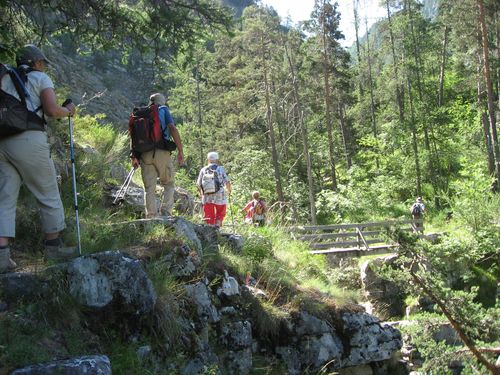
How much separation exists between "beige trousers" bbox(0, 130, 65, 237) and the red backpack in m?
1.85

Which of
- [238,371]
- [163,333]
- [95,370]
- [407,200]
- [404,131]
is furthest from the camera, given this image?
[404,131]

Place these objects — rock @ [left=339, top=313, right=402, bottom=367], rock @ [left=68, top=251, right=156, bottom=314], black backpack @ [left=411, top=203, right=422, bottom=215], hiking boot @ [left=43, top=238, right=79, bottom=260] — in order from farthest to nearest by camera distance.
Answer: black backpack @ [left=411, top=203, right=422, bottom=215], rock @ [left=339, top=313, right=402, bottom=367], hiking boot @ [left=43, top=238, right=79, bottom=260], rock @ [left=68, top=251, right=156, bottom=314]

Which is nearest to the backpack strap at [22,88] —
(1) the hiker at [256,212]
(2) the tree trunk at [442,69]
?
(1) the hiker at [256,212]

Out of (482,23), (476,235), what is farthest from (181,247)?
(482,23)

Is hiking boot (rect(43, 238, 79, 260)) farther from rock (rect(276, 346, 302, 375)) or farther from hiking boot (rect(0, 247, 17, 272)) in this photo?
rock (rect(276, 346, 302, 375))

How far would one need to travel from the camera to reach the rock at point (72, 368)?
110 inches

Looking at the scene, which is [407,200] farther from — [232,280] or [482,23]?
[232,280]

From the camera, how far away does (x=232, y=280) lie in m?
5.30

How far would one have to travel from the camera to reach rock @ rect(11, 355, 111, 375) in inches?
110

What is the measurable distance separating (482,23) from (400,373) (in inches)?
692

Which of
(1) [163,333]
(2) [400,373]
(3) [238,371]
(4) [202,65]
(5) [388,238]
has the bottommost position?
(2) [400,373]

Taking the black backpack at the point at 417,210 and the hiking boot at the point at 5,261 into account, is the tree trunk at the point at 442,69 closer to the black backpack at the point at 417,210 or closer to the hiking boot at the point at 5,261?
the black backpack at the point at 417,210

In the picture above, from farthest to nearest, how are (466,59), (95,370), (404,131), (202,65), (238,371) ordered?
(202,65), (404,131), (466,59), (238,371), (95,370)

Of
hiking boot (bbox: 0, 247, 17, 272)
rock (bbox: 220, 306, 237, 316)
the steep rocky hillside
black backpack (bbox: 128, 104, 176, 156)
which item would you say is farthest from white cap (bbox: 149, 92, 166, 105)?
the steep rocky hillside
